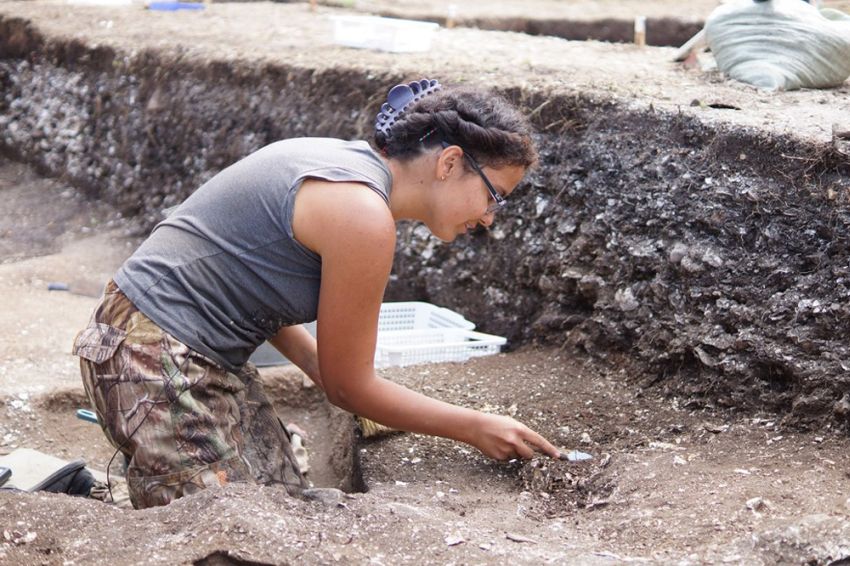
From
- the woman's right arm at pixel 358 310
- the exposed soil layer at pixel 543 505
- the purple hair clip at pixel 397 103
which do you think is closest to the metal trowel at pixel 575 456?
the exposed soil layer at pixel 543 505

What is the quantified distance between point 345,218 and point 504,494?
0.94 meters

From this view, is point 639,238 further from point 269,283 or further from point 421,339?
point 269,283

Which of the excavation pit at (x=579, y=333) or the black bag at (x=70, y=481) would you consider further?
the black bag at (x=70, y=481)

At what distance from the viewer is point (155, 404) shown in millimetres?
2246

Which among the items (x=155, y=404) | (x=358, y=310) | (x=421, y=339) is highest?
(x=358, y=310)

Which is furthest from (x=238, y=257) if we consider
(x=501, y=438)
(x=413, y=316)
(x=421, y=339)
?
(x=413, y=316)

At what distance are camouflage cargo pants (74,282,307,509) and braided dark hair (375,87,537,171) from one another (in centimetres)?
69

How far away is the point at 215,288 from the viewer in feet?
7.34

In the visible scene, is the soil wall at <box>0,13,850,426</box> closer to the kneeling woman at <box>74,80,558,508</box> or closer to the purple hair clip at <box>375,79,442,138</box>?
the kneeling woman at <box>74,80,558,508</box>

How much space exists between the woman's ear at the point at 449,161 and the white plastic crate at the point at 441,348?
143 centimetres

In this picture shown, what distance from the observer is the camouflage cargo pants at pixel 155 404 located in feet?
7.34

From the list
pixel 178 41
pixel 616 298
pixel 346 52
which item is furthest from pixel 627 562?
pixel 178 41

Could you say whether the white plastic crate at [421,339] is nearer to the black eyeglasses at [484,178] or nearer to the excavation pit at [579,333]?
the excavation pit at [579,333]

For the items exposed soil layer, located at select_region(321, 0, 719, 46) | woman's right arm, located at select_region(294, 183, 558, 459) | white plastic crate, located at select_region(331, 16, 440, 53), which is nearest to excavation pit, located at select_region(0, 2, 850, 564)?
white plastic crate, located at select_region(331, 16, 440, 53)
